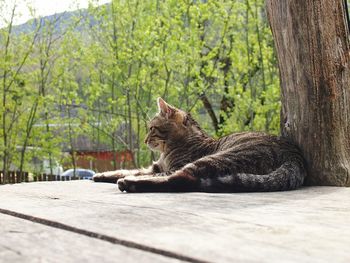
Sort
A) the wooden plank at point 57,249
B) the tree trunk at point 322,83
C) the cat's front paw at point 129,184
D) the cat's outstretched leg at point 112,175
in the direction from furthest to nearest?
the cat's outstretched leg at point 112,175 < the tree trunk at point 322,83 < the cat's front paw at point 129,184 < the wooden plank at point 57,249

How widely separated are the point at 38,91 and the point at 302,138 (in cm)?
1099

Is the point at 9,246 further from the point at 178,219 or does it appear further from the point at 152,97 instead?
the point at 152,97

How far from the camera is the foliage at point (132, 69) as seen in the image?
11.7m

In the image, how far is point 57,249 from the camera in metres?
1.41

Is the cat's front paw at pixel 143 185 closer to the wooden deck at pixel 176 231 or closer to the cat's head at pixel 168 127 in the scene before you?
the wooden deck at pixel 176 231

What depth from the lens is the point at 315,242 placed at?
4.73 feet

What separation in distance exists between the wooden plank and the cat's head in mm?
3131

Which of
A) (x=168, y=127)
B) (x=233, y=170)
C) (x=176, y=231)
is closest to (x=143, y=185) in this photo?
(x=233, y=170)

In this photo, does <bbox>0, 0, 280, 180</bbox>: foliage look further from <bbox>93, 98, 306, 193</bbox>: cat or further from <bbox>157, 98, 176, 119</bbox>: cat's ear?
<bbox>93, 98, 306, 193</bbox>: cat

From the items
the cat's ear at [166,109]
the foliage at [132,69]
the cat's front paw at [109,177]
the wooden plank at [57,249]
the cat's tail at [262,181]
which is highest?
the foliage at [132,69]

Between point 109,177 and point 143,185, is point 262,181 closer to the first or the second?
point 143,185

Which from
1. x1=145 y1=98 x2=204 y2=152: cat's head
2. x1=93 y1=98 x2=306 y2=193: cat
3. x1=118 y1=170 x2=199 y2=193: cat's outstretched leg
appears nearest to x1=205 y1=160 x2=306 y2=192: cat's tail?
x1=93 y1=98 x2=306 y2=193: cat

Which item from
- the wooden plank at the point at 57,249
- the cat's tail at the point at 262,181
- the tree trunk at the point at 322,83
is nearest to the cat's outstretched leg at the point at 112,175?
the cat's tail at the point at 262,181

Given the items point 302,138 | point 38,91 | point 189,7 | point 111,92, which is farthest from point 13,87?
point 302,138
